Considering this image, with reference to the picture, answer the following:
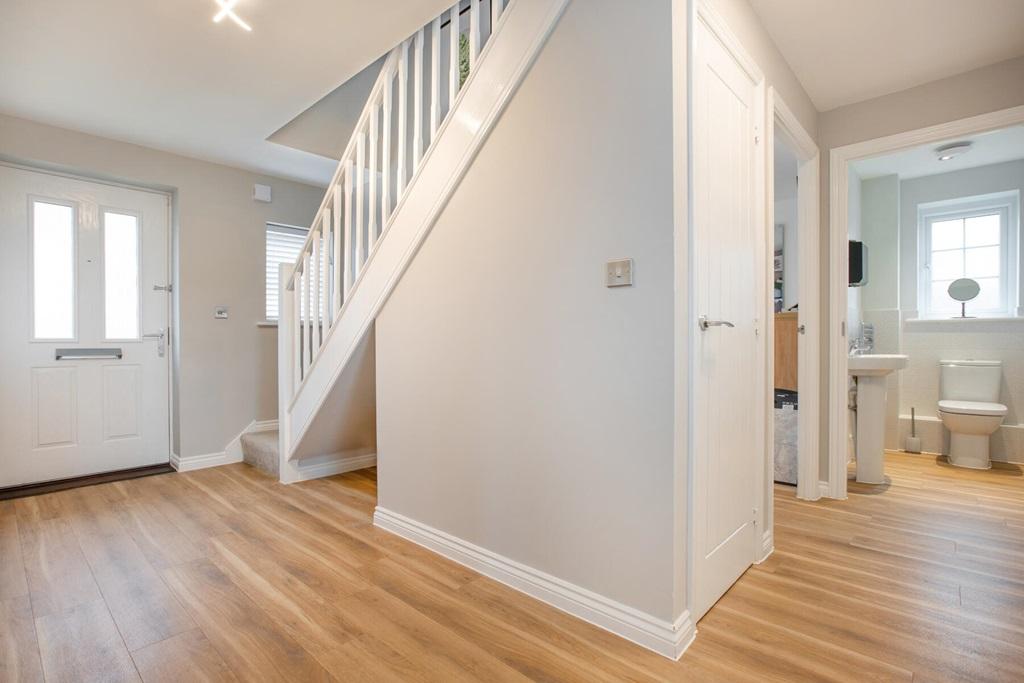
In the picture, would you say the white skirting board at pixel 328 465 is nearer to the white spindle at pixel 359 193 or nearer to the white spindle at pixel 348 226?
the white spindle at pixel 348 226

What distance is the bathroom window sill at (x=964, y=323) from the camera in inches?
152

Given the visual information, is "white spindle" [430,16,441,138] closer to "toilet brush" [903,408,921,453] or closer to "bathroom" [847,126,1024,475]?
"bathroom" [847,126,1024,475]

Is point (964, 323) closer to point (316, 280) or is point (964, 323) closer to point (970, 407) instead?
point (970, 407)

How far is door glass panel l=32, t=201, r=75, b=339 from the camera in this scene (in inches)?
129

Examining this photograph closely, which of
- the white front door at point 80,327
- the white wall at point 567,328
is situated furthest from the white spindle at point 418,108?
the white front door at point 80,327

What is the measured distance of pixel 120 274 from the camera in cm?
362

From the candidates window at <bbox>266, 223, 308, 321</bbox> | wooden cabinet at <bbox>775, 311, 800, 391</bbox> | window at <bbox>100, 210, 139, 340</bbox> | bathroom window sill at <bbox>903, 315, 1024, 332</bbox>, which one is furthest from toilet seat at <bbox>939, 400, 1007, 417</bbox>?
window at <bbox>100, 210, 139, 340</bbox>

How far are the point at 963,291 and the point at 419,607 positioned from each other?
4.93 m

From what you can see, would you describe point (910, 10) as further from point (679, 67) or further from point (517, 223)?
point (517, 223)

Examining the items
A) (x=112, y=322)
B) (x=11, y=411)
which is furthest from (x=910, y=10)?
(x=11, y=411)

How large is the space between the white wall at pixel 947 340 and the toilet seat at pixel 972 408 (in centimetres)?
25

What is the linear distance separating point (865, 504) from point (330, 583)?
2910mm

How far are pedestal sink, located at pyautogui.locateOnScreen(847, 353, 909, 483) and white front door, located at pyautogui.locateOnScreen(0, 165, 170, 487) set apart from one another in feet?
16.4

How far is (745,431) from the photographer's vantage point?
200 cm
